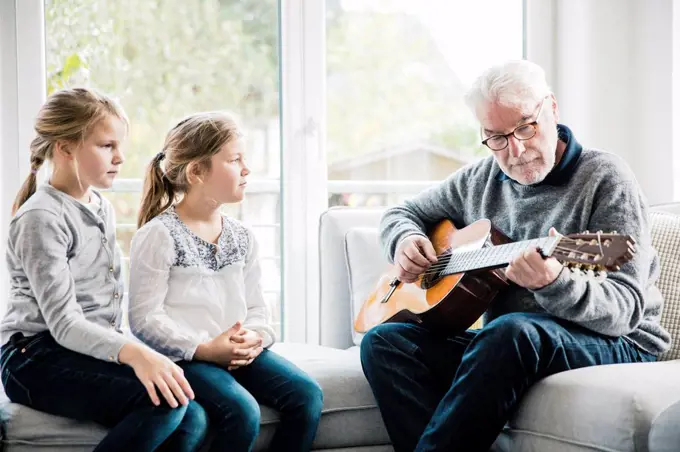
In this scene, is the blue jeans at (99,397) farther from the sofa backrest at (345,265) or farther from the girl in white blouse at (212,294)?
the sofa backrest at (345,265)

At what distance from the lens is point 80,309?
1895 mm

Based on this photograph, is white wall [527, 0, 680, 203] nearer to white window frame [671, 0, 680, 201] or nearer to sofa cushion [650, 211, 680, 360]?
white window frame [671, 0, 680, 201]

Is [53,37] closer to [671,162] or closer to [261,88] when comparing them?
[261,88]

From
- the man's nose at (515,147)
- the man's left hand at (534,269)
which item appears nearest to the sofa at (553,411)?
the man's left hand at (534,269)

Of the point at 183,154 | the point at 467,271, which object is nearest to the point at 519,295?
the point at 467,271

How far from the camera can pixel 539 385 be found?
1.77 m

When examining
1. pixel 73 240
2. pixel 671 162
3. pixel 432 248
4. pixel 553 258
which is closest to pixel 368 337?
pixel 432 248

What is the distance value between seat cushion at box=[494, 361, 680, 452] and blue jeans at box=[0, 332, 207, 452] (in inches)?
27.6

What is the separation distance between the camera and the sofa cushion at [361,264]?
254cm

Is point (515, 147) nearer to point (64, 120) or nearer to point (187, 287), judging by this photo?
point (187, 287)

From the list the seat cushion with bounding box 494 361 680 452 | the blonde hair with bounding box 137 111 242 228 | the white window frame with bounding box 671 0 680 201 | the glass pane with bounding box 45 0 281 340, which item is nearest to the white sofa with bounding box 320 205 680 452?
the seat cushion with bounding box 494 361 680 452

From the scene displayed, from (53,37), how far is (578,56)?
6.13 ft

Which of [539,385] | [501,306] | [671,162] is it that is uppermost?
[671,162]

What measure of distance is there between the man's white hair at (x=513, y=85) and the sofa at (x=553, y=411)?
0.58m
